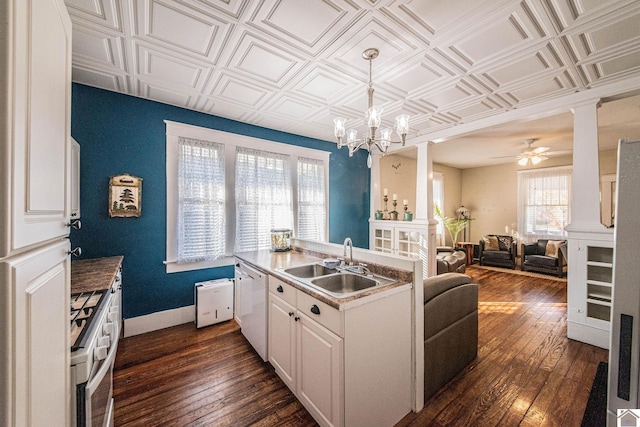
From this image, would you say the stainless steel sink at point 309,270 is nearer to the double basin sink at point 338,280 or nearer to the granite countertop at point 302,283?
the double basin sink at point 338,280

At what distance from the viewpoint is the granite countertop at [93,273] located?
167 centimetres

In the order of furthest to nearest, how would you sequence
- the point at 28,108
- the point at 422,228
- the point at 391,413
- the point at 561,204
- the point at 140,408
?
the point at 561,204, the point at 422,228, the point at 140,408, the point at 391,413, the point at 28,108

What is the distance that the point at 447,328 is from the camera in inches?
78.9

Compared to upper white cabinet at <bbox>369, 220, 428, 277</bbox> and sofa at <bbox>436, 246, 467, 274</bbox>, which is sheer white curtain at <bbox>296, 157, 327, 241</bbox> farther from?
sofa at <bbox>436, 246, 467, 274</bbox>

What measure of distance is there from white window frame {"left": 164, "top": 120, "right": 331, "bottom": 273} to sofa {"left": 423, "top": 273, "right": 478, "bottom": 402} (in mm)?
2559

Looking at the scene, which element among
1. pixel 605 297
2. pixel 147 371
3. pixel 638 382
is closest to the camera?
pixel 638 382

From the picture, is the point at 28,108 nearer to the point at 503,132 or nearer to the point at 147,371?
the point at 147,371

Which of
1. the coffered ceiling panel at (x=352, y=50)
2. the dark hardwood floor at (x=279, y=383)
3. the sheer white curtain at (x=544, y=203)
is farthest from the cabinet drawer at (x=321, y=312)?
the sheer white curtain at (x=544, y=203)

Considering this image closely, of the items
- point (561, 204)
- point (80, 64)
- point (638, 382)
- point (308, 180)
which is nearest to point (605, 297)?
point (638, 382)

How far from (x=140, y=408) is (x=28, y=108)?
2.15 meters

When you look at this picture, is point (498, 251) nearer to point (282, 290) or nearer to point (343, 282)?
point (343, 282)

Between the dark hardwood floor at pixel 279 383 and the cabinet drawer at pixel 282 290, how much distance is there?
2.46ft

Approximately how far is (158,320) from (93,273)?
126cm

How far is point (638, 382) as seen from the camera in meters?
0.95
